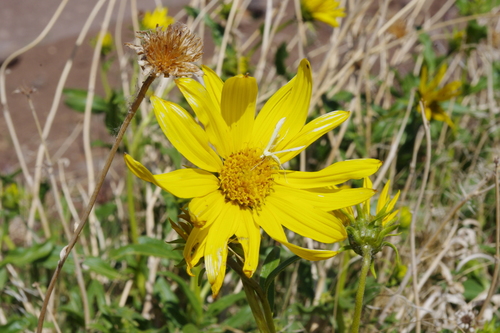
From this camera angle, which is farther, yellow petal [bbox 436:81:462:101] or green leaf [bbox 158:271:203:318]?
yellow petal [bbox 436:81:462:101]

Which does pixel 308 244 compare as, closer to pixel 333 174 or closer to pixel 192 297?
pixel 192 297

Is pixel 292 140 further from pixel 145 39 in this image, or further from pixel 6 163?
pixel 6 163

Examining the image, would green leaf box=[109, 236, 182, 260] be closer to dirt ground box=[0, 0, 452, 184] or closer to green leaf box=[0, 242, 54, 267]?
green leaf box=[0, 242, 54, 267]

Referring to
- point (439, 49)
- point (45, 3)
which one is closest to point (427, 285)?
point (439, 49)

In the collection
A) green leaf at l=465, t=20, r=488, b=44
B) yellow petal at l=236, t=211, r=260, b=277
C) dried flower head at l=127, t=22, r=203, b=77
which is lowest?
yellow petal at l=236, t=211, r=260, b=277

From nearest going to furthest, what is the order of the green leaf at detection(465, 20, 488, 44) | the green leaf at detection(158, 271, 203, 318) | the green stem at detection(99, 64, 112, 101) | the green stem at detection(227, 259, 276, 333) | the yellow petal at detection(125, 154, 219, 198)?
the yellow petal at detection(125, 154, 219, 198) → the green stem at detection(227, 259, 276, 333) → the green leaf at detection(158, 271, 203, 318) → the green stem at detection(99, 64, 112, 101) → the green leaf at detection(465, 20, 488, 44)

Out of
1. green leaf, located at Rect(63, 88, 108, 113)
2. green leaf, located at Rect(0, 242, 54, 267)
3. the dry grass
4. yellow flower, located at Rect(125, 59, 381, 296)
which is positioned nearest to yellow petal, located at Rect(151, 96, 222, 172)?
yellow flower, located at Rect(125, 59, 381, 296)

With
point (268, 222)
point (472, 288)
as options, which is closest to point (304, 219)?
point (268, 222)
